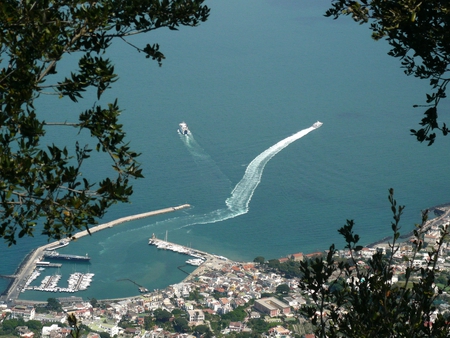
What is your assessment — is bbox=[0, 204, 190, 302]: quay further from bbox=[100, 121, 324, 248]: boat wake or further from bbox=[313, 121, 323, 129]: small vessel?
bbox=[313, 121, 323, 129]: small vessel

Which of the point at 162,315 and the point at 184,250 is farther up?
the point at 184,250

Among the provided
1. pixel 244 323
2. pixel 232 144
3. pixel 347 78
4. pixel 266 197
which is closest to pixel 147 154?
pixel 232 144

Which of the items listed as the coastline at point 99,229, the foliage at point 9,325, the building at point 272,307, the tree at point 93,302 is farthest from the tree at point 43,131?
the coastline at point 99,229

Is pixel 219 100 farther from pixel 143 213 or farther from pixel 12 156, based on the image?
pixel 12 156

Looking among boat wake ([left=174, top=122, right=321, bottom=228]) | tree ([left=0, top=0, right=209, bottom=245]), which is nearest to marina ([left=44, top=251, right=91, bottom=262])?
boat wake ([left=174, top=122, right=321, bottom=228])

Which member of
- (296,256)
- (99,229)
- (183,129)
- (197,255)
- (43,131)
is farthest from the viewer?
(183,129)

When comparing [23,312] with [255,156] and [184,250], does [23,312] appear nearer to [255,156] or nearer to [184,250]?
[184,250]

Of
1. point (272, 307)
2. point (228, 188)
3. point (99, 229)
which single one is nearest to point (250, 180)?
point (228, 188)
